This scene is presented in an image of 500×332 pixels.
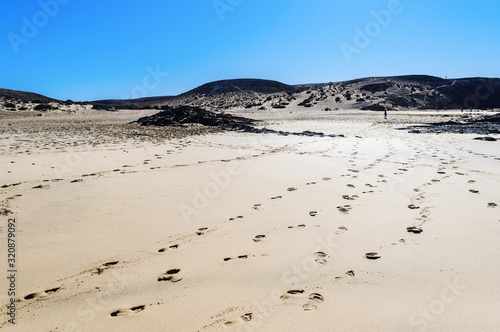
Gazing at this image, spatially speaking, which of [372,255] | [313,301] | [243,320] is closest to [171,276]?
[243,320]

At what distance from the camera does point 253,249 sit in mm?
2975

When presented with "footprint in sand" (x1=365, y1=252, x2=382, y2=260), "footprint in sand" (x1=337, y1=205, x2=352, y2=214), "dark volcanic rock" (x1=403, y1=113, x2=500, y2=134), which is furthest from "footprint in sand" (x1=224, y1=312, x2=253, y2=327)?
"dark volcanic rock" (x1=403, y1=113, x2=500, y2=134)

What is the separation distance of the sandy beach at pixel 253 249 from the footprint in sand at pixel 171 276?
0.02 metres

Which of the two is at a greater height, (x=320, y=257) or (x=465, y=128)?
(x=465, y=128)

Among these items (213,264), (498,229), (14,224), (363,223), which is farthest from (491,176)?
(14,224)

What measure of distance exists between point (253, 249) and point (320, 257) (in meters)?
0.66

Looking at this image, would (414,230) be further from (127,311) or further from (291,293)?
(127,311)

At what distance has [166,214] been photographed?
3936 mm

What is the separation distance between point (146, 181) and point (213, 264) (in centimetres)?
318

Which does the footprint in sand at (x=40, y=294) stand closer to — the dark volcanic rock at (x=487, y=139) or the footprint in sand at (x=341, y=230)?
the footprint in sand at (x=341, y=230)

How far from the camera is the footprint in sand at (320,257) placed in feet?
8.82

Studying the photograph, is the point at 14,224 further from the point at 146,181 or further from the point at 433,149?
the point at 433,149

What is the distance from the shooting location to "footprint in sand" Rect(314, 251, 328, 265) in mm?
2689

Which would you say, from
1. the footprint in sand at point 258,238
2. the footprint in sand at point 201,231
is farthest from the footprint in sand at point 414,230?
the footprint in sand at point 201,231
